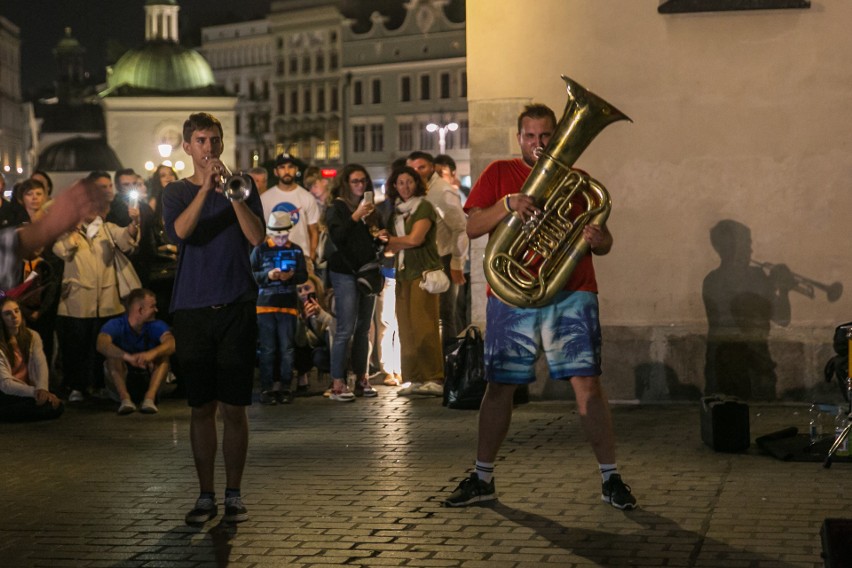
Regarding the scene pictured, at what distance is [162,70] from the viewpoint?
388ft

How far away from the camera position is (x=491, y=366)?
26.7ft

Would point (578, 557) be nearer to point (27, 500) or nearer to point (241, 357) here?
point (241, 357)

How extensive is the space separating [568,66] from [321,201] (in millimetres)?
5511

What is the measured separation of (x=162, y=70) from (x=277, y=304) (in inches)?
4261

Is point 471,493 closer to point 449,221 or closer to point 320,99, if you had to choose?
point 449,221

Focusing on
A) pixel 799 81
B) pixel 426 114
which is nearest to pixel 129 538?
pixel 799 81

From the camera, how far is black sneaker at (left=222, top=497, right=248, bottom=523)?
775cm

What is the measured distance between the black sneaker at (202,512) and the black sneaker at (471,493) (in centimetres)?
121

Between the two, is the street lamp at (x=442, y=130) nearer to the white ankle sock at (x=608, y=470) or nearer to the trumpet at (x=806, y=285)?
the trumpet at (x=806, y=285)

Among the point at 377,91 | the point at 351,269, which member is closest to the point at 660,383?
the point at 351,269

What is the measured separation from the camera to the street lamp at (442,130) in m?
102

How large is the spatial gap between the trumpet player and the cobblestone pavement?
398 mm

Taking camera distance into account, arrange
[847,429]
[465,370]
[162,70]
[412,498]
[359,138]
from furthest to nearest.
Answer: [359,138]
[162,70]
[465,370]
[847,429]
[412,498]

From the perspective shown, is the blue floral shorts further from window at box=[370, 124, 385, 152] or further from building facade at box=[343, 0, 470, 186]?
window at box=[370, 124, 385, 152]
